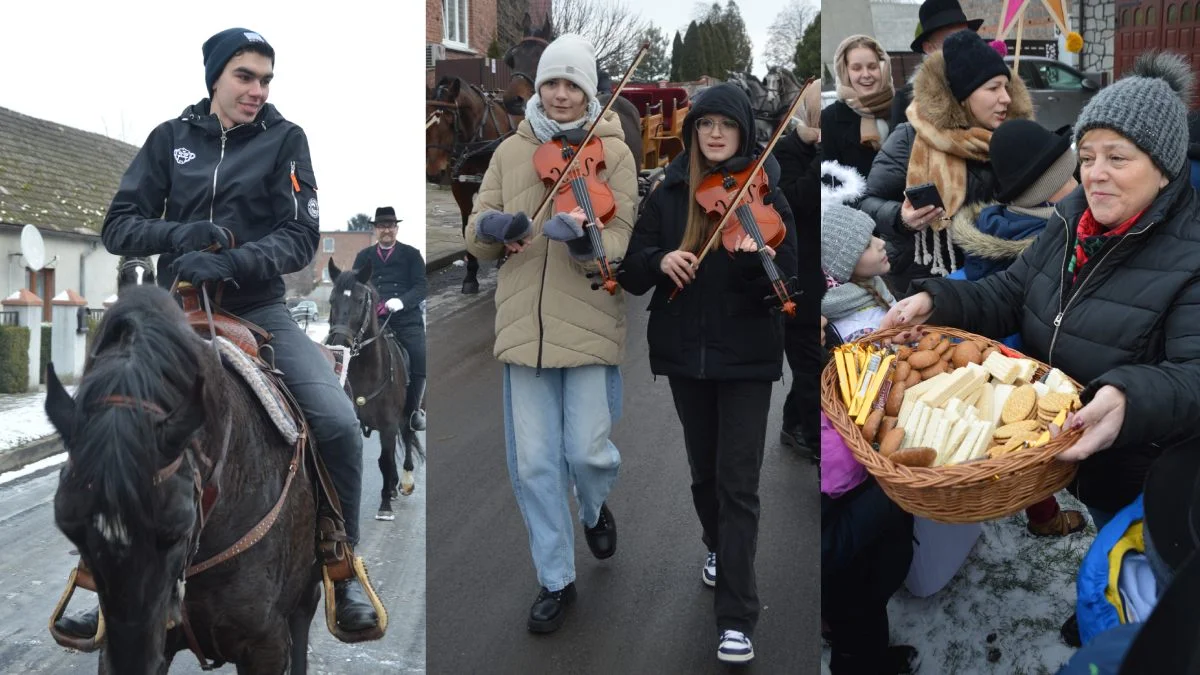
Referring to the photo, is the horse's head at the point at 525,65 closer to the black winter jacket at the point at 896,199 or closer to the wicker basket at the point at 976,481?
the black winter jacket at the point at 896,199

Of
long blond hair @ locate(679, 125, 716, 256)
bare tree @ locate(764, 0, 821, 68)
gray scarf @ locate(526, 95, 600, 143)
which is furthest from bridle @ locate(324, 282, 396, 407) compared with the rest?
bare tree @ locate(764, 0, 821, 68)

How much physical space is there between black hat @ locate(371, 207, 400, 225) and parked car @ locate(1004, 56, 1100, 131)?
5.45 feet

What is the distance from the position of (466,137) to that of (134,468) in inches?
46.7

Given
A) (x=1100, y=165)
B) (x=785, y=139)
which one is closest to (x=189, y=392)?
(x=785, y=139)

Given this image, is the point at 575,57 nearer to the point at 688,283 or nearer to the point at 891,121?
the point at 688,283

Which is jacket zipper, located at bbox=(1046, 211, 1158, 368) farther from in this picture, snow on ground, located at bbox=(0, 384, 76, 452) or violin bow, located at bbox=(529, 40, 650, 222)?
snow on ground, located at bbox=(0, 384, 76, 452)

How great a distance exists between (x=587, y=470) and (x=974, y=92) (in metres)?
1.38

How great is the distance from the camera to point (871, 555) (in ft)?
9.48

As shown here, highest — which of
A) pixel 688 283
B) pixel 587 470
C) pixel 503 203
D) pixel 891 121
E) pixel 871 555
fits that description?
pixel 891 121

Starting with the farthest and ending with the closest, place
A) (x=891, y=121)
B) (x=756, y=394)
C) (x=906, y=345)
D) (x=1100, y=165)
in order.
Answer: (x=891, y=121) < (x=756, y=394) < (x=906, y=345) < (x=1100, y=165)

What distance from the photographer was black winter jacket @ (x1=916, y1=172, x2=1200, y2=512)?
7.01ft

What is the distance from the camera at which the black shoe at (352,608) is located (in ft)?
9.39

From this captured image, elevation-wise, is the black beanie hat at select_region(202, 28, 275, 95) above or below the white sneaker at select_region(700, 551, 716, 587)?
above

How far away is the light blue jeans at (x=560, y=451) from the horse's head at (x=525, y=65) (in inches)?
26.7
